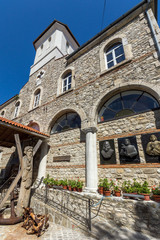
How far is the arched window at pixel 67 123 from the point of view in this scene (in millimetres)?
6823

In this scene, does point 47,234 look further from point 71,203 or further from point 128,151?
point 128,151

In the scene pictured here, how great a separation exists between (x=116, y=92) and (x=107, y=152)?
9.81 ft

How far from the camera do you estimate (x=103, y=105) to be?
6047mm

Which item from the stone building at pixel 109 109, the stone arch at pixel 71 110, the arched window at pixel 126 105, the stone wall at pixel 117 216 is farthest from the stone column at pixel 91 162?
the arched window at pixel 126 105

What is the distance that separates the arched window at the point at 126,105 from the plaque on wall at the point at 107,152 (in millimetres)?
1243

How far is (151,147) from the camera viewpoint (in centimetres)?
406

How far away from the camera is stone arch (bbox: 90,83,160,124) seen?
455 cm

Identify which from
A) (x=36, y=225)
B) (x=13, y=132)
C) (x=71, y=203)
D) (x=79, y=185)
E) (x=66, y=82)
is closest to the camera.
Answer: (x=36, y=225)

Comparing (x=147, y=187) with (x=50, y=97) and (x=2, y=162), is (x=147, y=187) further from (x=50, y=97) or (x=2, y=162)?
(x=2, y=162)

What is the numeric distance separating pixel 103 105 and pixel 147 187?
12.9ft

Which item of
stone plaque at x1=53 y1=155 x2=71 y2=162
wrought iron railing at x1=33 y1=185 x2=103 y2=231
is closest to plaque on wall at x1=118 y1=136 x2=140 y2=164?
wrought iron railing at x1=33 y1=185 x2=103 y2=231

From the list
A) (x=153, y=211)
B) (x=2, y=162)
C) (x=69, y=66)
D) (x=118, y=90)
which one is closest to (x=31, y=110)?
(x=69, y=66)

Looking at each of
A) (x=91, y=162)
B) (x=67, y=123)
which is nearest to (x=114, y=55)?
(x=67, y=123)

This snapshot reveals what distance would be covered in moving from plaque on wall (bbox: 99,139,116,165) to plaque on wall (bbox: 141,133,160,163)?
1.22m
